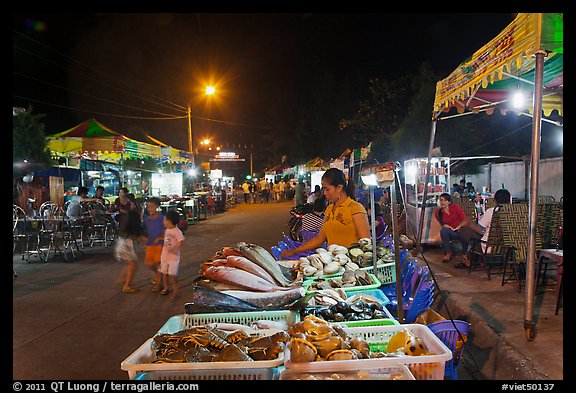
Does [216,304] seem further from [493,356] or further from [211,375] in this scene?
[493,356]

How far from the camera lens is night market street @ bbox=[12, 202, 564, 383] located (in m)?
4.53

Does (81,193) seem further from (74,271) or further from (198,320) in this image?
(198,320)

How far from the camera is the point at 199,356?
2.71 metres

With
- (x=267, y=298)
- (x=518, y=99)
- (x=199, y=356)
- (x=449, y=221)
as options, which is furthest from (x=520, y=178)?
(x=199, y=356)

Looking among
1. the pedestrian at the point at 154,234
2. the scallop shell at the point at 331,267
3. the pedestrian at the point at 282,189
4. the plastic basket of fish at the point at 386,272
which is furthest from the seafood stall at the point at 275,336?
the pedestrian at the point at 282,189

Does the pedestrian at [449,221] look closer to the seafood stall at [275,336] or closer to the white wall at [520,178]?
the white wall at [520,178]

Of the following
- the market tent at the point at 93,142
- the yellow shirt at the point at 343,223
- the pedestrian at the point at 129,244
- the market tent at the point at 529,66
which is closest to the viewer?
the market tent at the point at 529,66

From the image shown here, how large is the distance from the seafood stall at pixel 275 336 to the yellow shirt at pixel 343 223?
1314 mm

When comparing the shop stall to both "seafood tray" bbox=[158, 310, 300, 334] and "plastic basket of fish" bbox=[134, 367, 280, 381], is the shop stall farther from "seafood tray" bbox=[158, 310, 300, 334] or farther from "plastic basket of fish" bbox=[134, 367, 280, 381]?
"plastic basket of fish" bbox=[134, 367, 280, 381]

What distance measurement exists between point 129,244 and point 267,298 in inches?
206

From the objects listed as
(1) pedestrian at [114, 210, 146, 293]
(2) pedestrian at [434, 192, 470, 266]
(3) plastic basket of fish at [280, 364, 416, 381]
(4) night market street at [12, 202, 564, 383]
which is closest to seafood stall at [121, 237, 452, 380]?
(3) plastic basket of fish at [280, 364, 416, 381]

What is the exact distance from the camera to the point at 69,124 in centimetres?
3328

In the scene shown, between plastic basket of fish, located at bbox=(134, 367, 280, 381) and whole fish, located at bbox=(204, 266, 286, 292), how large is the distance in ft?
3.80

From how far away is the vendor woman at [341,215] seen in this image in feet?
18.1
